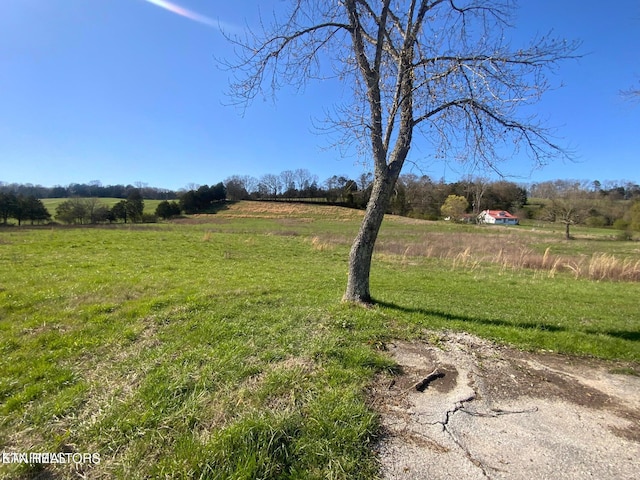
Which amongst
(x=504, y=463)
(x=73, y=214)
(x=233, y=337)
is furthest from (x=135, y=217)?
(x=504, y=463)

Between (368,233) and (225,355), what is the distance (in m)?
3.37

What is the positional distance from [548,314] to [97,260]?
15433 millimetres

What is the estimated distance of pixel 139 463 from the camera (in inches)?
90.2

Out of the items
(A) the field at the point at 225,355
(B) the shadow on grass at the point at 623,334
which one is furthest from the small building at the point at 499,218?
(B) the shadow on grass at the point at 623,334

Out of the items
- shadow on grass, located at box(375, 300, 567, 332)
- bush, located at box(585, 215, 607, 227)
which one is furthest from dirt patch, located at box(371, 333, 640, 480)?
bush, located at box(585, 215, 607, 227)

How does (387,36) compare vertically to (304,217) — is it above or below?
above

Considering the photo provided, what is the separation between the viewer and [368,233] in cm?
594

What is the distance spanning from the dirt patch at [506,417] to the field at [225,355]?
29 cm

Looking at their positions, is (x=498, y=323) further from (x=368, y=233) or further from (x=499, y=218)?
(x=499, y=218)

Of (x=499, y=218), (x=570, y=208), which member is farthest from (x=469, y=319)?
(x=499, y=218)

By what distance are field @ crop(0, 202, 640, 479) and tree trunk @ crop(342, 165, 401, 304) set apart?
1.95 feet

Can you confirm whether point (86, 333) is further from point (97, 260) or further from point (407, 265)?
point (407, 265)

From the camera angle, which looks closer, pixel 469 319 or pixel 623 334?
pixel 623 334

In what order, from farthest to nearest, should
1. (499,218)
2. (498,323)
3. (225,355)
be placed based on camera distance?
(499,218) < (498,323) < (225,355)
